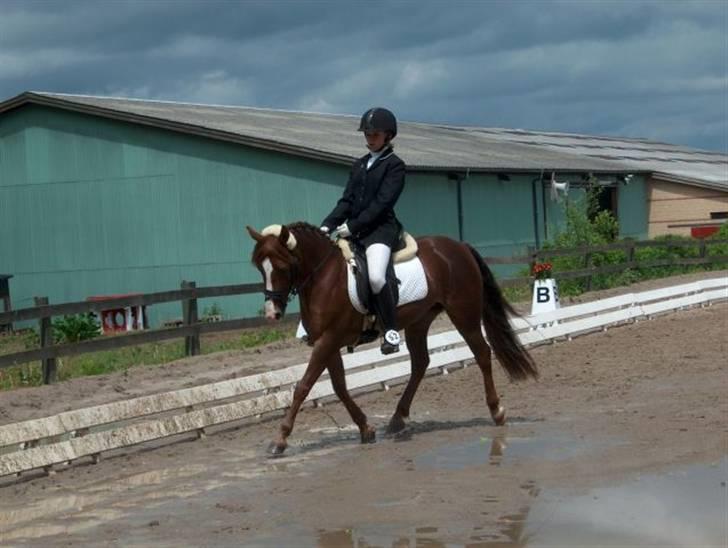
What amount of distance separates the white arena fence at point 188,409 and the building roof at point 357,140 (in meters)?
12.3

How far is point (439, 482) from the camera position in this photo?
325 inches

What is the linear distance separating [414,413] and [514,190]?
71.1 ft

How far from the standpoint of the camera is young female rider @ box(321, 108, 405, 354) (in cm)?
1036

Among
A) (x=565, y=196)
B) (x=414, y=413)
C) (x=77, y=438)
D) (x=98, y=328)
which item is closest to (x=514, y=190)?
(x=565, y=196)

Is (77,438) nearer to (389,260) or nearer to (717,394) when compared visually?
(389,260)

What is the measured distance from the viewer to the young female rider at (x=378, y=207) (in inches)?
408

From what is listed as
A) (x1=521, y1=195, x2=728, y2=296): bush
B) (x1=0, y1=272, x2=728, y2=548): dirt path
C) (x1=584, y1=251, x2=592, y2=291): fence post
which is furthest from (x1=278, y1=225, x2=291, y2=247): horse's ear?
(x1=584, y1=251, x2=592, y2=291): fence post

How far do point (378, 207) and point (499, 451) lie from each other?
227cm

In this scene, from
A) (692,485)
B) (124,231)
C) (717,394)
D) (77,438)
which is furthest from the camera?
(124,231)

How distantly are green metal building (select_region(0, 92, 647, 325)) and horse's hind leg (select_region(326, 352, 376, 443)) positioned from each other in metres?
16.6

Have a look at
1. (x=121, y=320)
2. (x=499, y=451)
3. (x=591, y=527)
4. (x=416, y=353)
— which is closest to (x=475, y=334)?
(x=416, y=353)

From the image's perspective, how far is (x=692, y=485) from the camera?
7.61 meters

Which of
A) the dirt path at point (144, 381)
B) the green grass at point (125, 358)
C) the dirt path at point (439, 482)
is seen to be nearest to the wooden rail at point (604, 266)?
the green grass at point (125, 358)

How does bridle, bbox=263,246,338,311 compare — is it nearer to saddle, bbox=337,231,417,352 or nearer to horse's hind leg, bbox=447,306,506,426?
saddle, bbox=337,231,417,352
